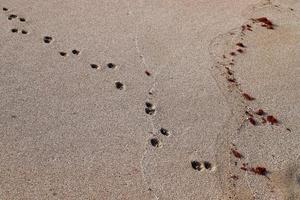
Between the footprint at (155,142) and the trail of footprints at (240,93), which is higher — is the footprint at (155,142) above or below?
below

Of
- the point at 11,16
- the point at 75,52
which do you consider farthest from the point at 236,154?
the point at 11,16

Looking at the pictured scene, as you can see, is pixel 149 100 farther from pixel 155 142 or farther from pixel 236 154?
pixel 236 154

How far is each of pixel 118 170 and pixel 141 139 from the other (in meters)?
0.55

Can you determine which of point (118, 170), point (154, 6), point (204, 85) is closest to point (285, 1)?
point (154, 6)

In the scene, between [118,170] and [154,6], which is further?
[154,6]

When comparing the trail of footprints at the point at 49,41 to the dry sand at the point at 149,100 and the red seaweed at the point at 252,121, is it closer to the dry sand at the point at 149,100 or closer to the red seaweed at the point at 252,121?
the dry sand at the point at 149,100

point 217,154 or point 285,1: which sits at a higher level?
point 285,1

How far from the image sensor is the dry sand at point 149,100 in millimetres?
5719

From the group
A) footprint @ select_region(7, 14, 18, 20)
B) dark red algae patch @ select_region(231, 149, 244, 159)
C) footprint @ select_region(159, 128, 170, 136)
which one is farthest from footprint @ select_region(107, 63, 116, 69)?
dark red algae patch @ select_region(231, 149, 244, 159)

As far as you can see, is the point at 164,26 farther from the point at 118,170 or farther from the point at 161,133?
the point at 118,170

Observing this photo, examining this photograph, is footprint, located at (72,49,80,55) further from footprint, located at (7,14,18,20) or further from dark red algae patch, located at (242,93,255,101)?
dark red algae patch, located at (242,93,255,101)

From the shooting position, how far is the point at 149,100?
6.72 m

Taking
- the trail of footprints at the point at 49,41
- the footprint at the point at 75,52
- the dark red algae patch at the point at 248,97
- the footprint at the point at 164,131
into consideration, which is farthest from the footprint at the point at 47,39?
the dark red algae patch at the point at 248,97

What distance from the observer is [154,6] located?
8.35 metres
